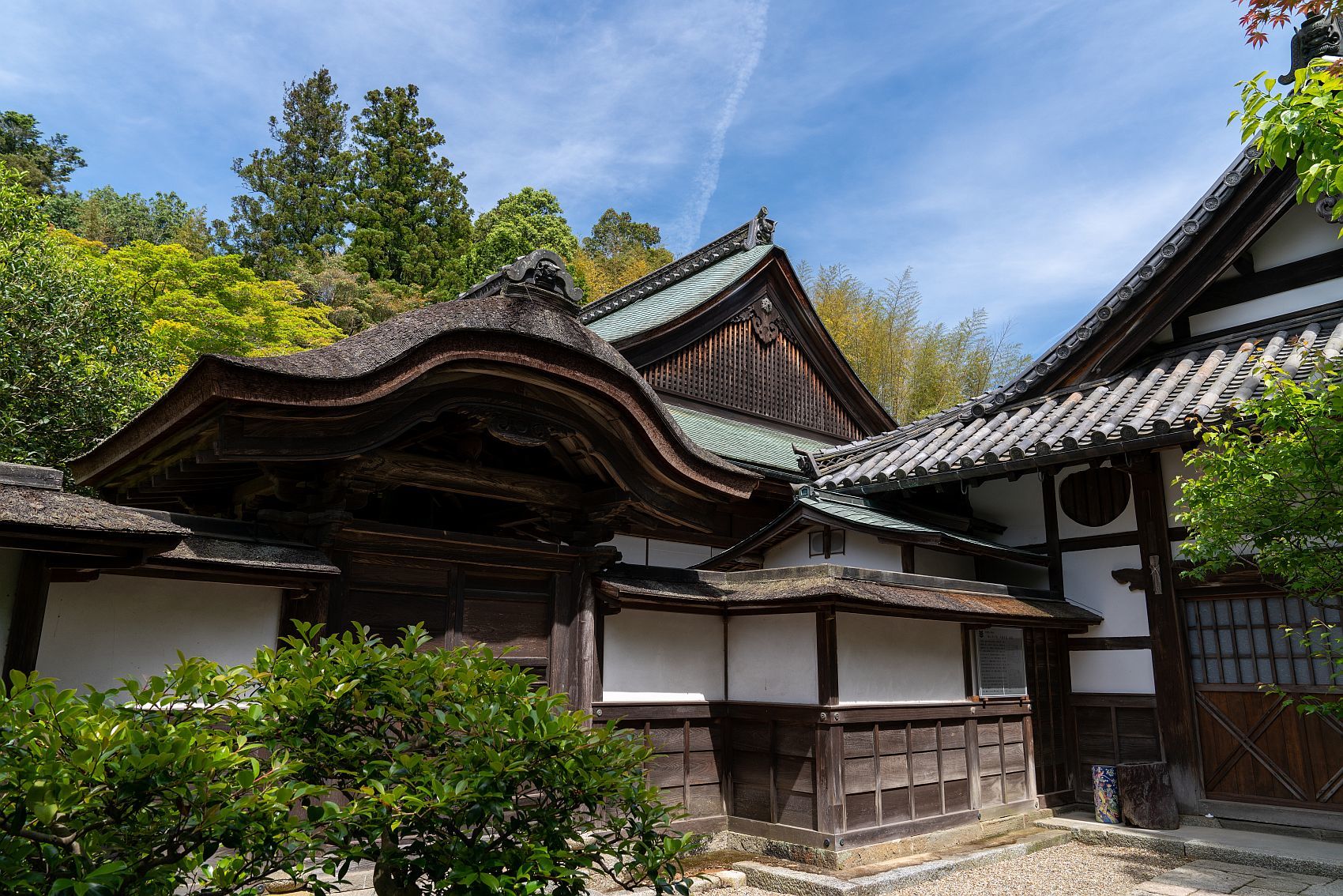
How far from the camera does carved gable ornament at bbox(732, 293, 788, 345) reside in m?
16.6

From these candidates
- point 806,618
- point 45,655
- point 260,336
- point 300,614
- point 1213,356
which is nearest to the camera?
point 45,655

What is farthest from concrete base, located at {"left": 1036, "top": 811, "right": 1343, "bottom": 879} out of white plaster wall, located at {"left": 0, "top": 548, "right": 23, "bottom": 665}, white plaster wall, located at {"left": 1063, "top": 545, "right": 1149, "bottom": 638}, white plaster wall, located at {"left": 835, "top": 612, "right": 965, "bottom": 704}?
white plaster wall, located at {"left": 0, "top": 548, "right": 23, "bottom": 665}

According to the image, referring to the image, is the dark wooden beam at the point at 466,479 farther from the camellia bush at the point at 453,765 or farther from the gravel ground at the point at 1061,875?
the gravel ground at the point at 1061,875

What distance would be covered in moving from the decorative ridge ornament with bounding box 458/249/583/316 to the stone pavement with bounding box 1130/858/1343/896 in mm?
6851

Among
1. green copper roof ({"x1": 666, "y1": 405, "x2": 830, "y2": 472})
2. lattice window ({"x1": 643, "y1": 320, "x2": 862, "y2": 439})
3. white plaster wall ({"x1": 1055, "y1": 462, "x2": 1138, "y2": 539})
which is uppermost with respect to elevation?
lattice window ({"x1": 643, "y1": 320, "x2": 862, "y2": 439})

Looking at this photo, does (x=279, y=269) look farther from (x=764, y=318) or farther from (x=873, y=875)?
(x=873, y=875)

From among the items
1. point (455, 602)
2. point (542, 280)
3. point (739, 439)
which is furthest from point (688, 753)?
point (739, 439)

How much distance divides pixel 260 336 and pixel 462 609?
16.9 metres

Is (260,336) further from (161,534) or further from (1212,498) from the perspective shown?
(1212,498)

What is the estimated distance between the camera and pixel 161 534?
4.87m

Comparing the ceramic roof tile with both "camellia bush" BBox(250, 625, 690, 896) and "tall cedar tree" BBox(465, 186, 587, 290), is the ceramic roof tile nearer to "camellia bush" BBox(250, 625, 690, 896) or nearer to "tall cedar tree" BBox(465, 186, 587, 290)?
"camellia bush" BBox(250, 625, 690, 896)

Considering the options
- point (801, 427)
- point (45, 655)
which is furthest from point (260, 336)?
point (45, 655)

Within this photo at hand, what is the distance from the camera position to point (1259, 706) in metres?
9.62

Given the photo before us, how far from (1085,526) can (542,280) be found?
8106mm
